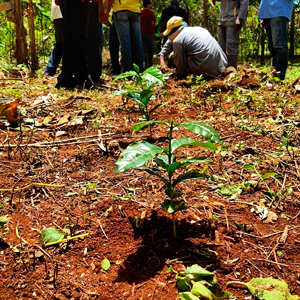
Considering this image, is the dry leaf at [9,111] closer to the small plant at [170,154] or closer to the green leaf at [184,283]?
the small plant at [170,154]

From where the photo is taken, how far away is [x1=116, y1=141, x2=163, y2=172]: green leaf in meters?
1.16

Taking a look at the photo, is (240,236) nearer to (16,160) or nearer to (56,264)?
(56,264)

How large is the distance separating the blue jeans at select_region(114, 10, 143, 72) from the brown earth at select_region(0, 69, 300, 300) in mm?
2373

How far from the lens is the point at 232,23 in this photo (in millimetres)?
5109

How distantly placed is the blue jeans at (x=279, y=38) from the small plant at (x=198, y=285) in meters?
3.99

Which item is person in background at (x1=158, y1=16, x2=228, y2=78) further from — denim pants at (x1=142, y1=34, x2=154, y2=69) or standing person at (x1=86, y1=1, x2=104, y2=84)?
denim pants at (x1=142, y1=34, x2=154, y2=69)

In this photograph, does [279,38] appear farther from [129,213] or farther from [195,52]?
[129,213]

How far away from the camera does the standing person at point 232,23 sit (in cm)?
497

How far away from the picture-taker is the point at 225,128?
8.85 feet

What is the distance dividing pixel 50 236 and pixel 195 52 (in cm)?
391

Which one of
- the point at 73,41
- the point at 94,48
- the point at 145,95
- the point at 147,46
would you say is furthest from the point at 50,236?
the point at 147,46

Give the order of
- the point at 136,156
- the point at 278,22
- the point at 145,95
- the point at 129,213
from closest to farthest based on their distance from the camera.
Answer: the point at 136,156 → the point at 129,213 → the point at 145,95 → the point at 278,22

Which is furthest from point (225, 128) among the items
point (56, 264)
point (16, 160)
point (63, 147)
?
point (56, 264)

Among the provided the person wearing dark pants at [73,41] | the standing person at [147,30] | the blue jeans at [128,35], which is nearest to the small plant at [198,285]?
the person wearing dark pants at [73,41]
